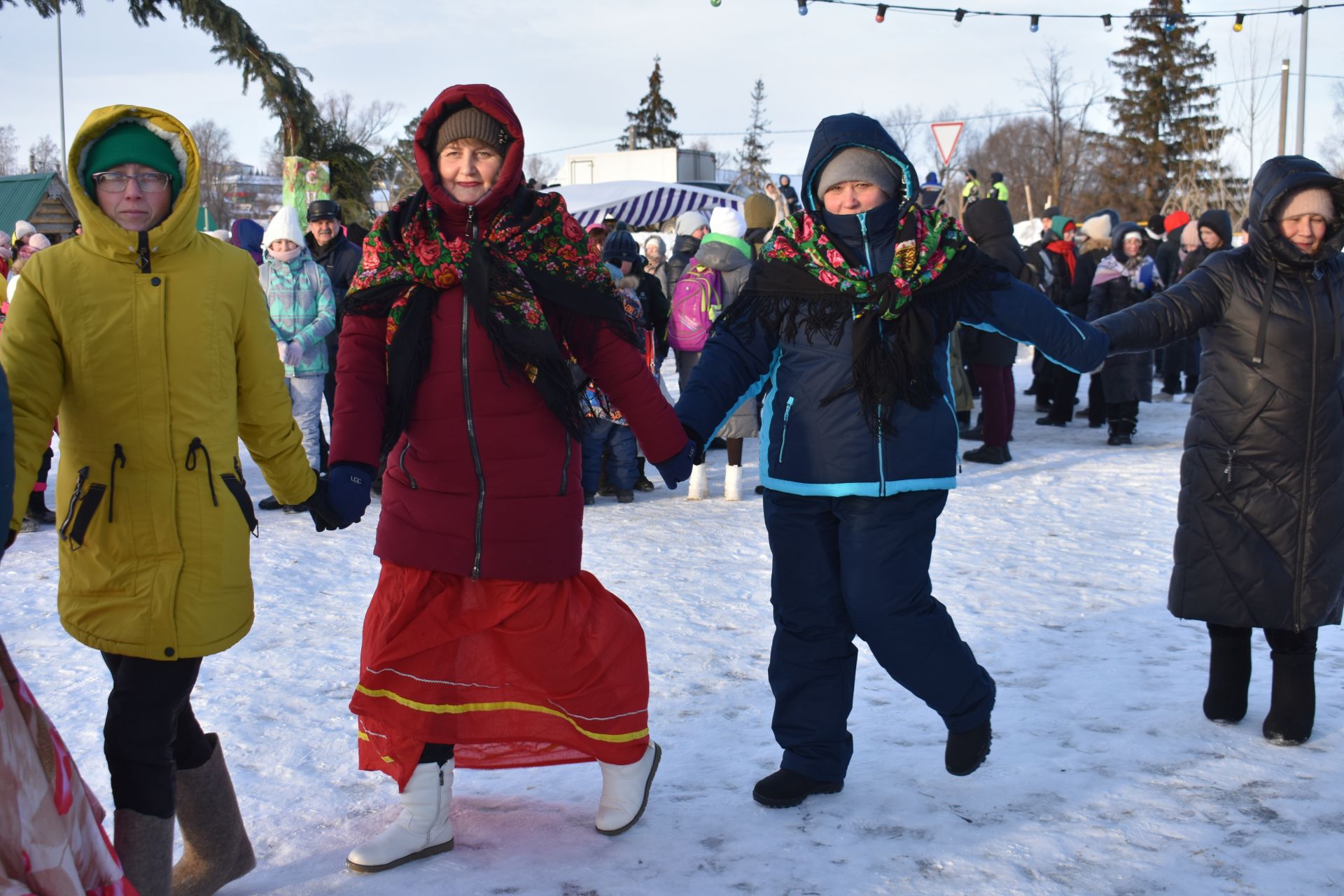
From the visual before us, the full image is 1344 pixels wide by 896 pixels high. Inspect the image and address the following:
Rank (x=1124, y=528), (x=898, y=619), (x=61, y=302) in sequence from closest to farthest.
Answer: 1. (x=61, y=302)
2. (x=898, y=619)
3. (x=1124, y=528)

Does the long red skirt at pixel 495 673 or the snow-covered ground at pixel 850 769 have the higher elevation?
the long red skirt at pixel 495 673

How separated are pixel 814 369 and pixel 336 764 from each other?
1.81 meters

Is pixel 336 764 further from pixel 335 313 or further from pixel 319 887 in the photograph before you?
pixel 335 313

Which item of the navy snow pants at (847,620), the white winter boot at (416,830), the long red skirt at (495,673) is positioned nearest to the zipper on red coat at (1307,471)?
the navy snow pants at (847,620)

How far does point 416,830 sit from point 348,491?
2.80ft

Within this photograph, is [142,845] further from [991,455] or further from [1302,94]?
[1302,94]

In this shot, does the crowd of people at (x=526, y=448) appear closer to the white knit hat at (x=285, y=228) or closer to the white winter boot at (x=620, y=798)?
the white winter boot at (x=620, y=798)

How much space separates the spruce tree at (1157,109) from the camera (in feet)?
145

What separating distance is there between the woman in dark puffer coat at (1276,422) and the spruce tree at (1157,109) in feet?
143

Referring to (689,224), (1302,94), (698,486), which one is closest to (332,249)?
(698,486)

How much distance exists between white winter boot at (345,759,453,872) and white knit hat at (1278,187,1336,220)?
9.67 ft

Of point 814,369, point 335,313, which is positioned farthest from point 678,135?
point 814,369

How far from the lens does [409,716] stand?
296cm

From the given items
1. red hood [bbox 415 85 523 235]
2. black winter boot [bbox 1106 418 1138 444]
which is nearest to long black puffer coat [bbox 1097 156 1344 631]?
red hood [bbox 415 85 523 235]
